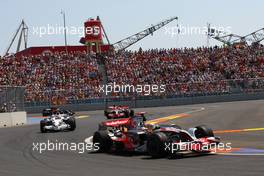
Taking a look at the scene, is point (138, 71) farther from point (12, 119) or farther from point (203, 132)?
point (203, 132)

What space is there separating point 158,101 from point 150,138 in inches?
1261

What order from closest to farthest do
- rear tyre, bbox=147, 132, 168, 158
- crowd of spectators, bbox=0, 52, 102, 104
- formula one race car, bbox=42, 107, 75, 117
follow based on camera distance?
1. rear tyre, bbox=147, 132, 168, 158
2. formula one race car, bbox=42, 107, 75, 117
3. crowd of spectators, bbox=0, 52, 102, 104

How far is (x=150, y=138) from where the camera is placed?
11820mm

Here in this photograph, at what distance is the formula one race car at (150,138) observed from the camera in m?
11.5

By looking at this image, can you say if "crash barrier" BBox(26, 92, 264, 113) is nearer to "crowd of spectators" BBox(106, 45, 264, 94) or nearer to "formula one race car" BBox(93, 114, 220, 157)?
"crowd of spectators" BBox(106, 45, 264, 94)

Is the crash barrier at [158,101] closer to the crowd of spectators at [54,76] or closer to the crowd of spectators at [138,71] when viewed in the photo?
the crowd of spectators at [138,71]

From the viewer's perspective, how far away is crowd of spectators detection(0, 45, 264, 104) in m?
43.7

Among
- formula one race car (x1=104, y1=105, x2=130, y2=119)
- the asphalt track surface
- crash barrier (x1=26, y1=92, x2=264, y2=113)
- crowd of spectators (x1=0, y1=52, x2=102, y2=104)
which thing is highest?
crowd of spectators (x1=0, y1=52, x2=102, y2=104)

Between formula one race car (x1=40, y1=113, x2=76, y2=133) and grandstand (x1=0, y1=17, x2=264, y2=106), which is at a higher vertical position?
grandstand (x1=0, y1=17, x2=264, y2=106)

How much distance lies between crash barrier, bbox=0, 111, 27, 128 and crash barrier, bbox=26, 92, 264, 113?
11873 mm

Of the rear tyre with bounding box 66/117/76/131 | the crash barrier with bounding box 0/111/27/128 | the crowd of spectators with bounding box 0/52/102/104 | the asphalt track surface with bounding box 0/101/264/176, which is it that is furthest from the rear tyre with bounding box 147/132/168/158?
the crowd of spectators with bounding box 0/52/102/104

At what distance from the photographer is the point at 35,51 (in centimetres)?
7075

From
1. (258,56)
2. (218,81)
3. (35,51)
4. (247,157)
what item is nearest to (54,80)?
(218,81)

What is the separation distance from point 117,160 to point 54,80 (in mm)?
35541
